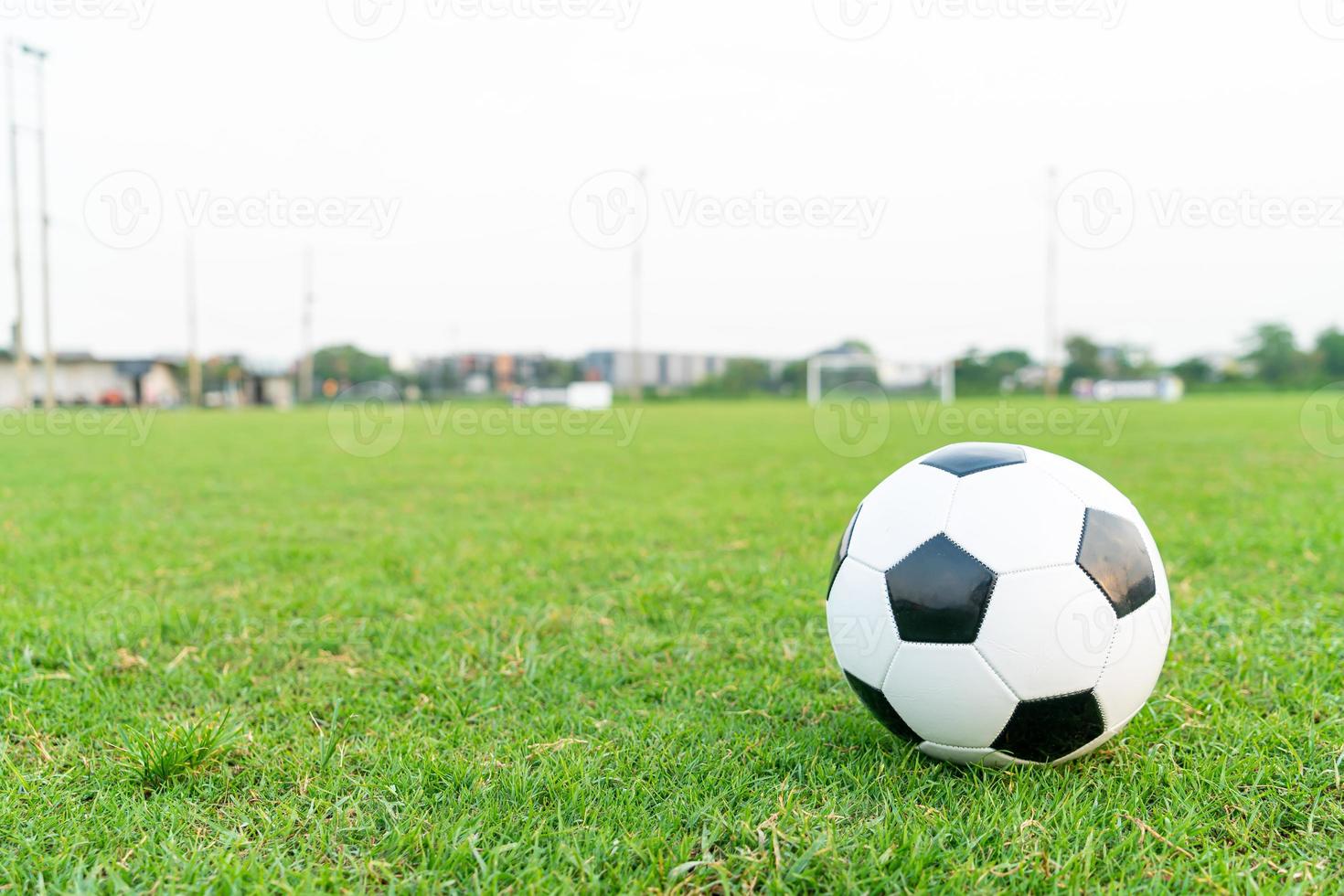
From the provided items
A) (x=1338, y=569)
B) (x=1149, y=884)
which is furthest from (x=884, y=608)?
(x=1338, y=569)

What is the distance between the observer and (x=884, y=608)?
85.0 inches

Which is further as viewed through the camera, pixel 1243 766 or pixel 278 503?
pixel 278 503

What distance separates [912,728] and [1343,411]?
24.8m

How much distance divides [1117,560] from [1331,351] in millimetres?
69339

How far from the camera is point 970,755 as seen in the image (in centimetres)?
212

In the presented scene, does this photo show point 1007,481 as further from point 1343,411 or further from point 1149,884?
point 1343,411

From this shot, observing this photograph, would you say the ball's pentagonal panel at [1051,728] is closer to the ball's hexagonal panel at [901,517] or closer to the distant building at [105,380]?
the ball's hexagonal panel at [901,517]

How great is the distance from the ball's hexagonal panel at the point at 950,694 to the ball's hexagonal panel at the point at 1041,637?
0.04m

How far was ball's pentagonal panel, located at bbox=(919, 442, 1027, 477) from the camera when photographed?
2.28 metres

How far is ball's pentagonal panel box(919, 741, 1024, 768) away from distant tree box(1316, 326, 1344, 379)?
216ft

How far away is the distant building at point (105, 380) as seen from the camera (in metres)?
49.4
